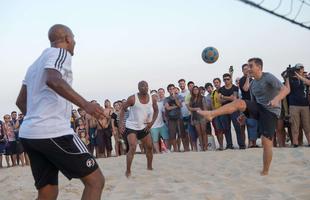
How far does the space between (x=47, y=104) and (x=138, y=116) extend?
160 inches

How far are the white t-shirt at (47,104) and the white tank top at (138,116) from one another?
3.92 m

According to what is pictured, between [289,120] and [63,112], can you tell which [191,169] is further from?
[63,112]

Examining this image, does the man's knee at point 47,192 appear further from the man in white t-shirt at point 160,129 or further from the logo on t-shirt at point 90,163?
the man in white t-shirt at point 160,129

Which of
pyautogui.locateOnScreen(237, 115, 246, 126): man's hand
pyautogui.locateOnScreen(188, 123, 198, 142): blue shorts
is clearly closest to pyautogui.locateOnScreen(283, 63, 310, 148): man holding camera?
pyautogui.locateOnScreen(237, 115, 246, 126): man's hand

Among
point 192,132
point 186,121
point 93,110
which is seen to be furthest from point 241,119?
point 93,110

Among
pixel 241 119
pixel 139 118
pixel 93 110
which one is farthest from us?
pixel 241 119

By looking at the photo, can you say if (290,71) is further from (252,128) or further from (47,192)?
(47,192)

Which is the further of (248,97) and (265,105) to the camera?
(248,97)

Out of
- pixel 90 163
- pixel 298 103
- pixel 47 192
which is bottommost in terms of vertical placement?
pixel 47 192

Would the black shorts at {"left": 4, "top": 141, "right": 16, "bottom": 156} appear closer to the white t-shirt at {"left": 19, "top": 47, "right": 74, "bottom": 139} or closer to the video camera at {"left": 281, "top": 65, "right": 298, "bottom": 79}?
the video camera at {"left": 281, "top": 65, "right": 298, "bottom": 79}

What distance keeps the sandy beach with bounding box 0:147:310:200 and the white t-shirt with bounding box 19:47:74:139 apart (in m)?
2.35

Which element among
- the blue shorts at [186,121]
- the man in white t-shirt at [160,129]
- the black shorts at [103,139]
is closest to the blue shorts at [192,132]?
the blue shorts at [186,121]

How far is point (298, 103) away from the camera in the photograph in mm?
8820

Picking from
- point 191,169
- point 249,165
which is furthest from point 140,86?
point 249,165
